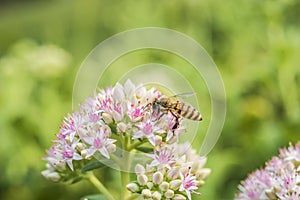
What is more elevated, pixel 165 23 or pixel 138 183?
pixel 165 23

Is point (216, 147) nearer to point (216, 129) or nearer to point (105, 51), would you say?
point (216, 129)

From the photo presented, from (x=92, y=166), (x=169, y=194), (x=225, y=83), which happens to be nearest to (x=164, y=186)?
(x=169, y=194)

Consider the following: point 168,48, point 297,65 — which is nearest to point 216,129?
point 297,65

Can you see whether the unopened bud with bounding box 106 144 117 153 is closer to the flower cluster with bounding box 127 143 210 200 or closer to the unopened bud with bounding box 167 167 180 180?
the flower cluster with bounding box 127 143 210 200

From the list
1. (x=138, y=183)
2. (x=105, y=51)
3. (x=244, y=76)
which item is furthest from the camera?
(x=105, y=51)

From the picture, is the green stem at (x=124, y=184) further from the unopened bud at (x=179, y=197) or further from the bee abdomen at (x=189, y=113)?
the bee abdomen at (x=189, y=113)

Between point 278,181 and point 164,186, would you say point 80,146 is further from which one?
point 278,181

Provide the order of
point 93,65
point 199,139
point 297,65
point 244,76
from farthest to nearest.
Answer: point 93,65
point 244,76
point 297,65
point 199,139
